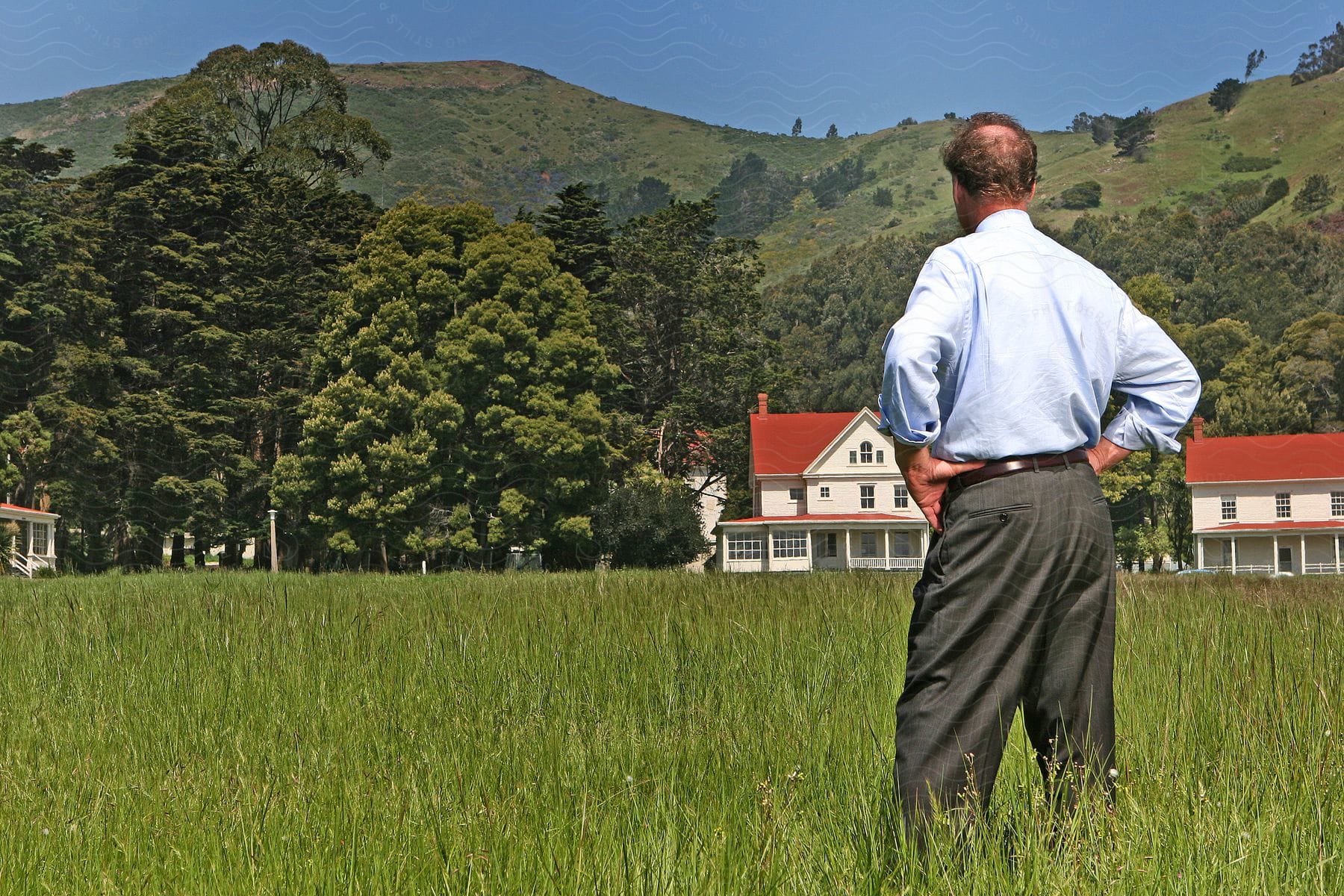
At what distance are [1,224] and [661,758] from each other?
43.8 meters

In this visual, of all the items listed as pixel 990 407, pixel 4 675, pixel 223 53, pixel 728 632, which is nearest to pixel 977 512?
pixel 990 407

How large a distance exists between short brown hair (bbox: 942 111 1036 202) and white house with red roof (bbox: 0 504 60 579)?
35764mm

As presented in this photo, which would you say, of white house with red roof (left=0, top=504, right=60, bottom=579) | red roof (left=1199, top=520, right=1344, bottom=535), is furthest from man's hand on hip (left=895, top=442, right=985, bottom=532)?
red roof (left=1199, top=520, right=1344, bottom=535)

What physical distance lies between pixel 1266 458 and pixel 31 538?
51.2m

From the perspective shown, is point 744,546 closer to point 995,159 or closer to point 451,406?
point 451,406

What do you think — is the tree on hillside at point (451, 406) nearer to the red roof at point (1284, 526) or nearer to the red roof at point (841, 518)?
the red roof at point (841, 518)

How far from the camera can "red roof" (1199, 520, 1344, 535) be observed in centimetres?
5512

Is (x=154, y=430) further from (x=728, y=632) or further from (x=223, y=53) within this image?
(x=728, y=632)

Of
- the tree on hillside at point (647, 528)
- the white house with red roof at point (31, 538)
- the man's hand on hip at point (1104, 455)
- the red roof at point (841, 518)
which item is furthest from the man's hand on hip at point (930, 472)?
the red roof at point (841, 518)

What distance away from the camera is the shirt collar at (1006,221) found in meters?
3.37

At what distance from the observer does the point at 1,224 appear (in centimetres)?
4134

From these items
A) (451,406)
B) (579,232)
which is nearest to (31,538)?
(451,406)

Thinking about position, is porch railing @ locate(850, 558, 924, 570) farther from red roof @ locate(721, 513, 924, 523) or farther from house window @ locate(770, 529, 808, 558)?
house window @ locate(770, 529, 808, 558)

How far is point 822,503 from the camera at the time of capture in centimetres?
5731
